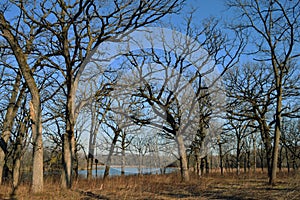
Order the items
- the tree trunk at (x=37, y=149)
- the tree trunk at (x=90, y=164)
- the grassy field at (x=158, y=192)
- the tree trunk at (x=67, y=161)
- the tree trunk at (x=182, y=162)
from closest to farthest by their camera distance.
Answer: the grassy field at (x=158, y=192), the tree trunk at (x=37, y=149), the tree trunk at (x=67, y=161), the tree trunk at (x=182, y=162), the tree trunk at (x=90, y=164)

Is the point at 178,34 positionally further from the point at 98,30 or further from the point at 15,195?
the point at 15,195

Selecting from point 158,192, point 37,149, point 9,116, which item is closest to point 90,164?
point 9,116

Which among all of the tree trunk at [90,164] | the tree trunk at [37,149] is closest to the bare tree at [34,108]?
the tree trunk at [37,149]

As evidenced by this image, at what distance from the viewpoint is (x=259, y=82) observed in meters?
19.8

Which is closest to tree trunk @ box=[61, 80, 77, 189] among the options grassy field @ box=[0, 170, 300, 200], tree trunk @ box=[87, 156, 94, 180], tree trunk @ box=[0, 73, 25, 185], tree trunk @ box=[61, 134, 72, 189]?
tree trunk @ box=[61, 134, 72, 189]

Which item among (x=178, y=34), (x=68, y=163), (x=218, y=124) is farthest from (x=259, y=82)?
(x=68, y=163)

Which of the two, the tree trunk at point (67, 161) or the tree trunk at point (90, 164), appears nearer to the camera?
the tree trunk at point (67, 161)

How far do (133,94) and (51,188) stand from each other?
764 centimetres

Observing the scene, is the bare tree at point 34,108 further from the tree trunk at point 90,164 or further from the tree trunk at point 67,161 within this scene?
the tree trunk at point 90,164

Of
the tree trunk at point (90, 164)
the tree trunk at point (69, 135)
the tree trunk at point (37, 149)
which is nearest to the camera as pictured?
the tree trunk at point (37, 149)

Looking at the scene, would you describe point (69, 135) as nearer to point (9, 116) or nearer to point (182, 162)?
point (9, 116)

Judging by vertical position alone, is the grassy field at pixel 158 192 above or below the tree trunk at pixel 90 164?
above

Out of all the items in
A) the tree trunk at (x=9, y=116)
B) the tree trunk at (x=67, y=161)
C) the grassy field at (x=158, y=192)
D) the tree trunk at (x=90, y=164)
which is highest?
the tree trunk at (x=9, y=116)

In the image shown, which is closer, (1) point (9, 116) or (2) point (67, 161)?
(2) point (67, 161)
